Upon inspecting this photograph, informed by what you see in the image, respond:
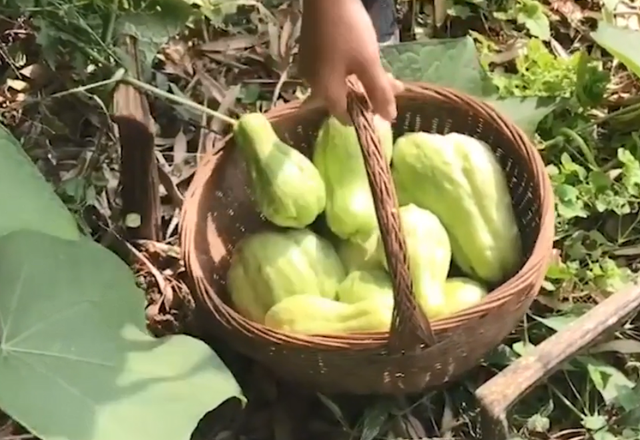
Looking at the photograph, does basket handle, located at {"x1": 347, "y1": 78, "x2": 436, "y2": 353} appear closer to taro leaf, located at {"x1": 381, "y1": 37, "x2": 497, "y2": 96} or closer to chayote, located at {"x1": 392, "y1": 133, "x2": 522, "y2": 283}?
chayote, located at {"x1": 392, "y1": 133, "x2": 522, "y2": 283}

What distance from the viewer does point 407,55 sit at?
1223 millimetres

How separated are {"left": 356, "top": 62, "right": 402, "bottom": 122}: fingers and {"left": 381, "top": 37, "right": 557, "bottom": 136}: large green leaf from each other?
0.24 meters

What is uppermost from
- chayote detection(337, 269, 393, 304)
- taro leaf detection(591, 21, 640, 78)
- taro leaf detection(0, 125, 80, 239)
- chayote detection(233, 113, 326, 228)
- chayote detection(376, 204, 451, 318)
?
taro leaf detection(0, 125, 80, 239)

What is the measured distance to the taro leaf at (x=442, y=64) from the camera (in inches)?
47.7

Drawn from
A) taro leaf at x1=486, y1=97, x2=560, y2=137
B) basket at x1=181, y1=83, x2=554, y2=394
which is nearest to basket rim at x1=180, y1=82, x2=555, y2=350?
A: basket at x1=181, y1=83, x2=554, y2=394

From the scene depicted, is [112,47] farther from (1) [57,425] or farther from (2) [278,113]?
(1) [57,425]

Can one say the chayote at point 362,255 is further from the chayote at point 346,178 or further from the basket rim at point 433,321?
the basket rim at point 433,321

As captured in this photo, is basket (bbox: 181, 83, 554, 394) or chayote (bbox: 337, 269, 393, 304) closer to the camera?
basket (bbox: 181, 83, 554, 394)

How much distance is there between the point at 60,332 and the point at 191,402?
0.41 ft

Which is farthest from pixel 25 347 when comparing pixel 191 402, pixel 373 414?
pixel 373 414

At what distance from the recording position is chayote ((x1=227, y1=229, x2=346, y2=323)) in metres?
1.01

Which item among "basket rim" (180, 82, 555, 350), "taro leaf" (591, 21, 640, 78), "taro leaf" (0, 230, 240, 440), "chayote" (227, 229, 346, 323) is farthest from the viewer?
"taro leaf" (591, 21, 640, 78)

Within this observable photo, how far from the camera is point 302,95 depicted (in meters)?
1.31

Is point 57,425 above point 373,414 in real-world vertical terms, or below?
above
